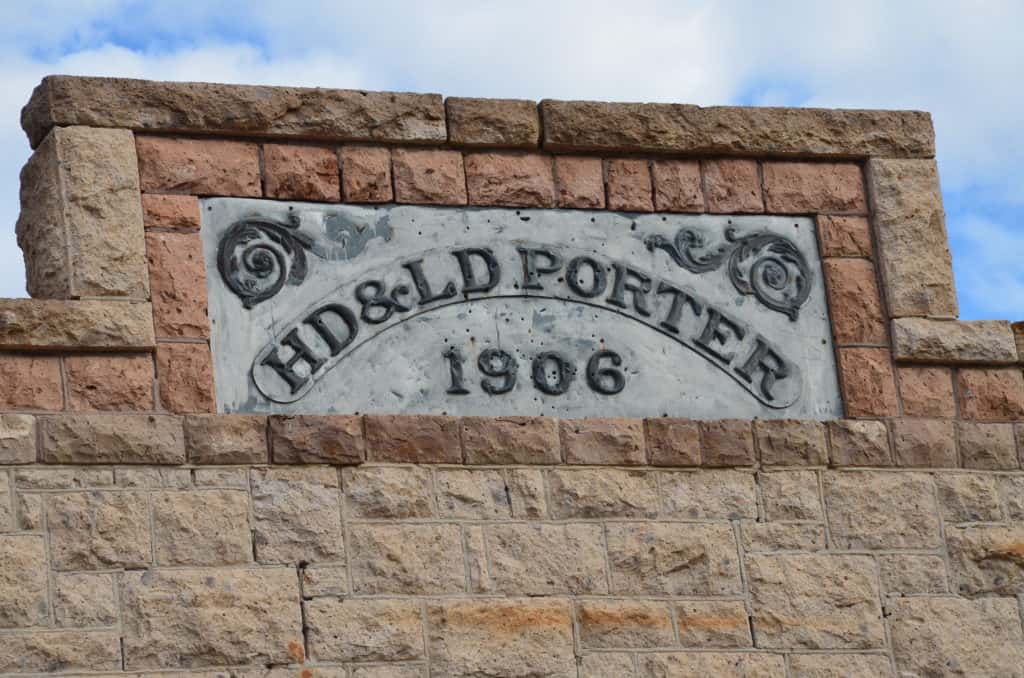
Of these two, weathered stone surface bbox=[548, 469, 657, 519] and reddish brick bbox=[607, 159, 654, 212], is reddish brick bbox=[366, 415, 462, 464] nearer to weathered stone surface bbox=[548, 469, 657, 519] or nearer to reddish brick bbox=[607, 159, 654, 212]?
weathered stone surface bbox=[548, 469, 657, 519]

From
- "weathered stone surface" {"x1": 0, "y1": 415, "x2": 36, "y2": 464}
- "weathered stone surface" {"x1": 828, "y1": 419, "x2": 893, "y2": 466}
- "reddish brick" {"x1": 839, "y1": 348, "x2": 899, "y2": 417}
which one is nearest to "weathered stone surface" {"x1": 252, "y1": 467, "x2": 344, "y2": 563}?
"weathered stone surface" {"x1": 0, "y1": 415, "x2": 36, "y2": 464}

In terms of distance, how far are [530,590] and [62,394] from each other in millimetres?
1827

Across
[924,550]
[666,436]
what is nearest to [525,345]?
[666,436]

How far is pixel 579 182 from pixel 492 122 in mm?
426

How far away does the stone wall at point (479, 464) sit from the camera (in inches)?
300

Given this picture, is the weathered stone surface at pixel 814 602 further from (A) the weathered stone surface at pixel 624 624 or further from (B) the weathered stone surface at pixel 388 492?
(B) the weathered stone surface at pixel 388 492

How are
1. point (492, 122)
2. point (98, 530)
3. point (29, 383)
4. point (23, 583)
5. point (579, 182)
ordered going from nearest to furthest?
point (23, 583) < point (98, 530) < point (29, 383) < point (492, 122) < point (579, 182)

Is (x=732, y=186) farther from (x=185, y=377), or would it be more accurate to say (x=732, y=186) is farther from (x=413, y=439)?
(x=185, y=377)

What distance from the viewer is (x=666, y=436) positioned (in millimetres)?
8383

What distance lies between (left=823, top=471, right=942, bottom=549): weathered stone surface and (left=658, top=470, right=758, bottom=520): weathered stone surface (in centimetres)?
33

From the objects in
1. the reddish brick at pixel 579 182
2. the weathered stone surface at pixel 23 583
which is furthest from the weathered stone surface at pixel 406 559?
the reddish brick at pixel 579 182

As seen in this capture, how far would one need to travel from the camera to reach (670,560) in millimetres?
8203

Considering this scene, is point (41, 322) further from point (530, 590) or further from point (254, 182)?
point (530, 590)

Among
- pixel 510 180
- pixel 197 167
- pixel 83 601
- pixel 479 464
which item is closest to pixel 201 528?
pixel 83 601
